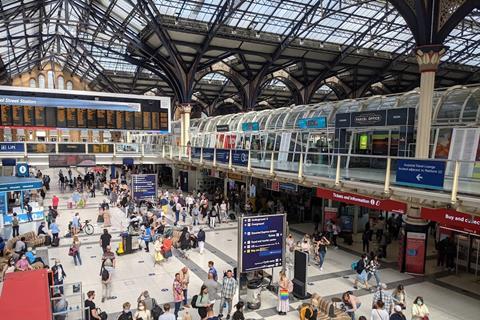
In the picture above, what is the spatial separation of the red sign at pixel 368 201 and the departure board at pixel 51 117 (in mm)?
18510

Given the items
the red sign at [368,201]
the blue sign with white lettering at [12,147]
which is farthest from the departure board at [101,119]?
the red sign at [368,201]

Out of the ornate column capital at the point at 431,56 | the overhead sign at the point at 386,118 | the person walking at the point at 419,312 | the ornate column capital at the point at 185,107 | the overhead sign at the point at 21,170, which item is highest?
the ornate column capital at the point at 431,56

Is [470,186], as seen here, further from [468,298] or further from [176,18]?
[176,18]

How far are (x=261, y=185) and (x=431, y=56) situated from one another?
49.7 ft

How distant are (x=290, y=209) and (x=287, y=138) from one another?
586cm

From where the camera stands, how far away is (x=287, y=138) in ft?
71.3

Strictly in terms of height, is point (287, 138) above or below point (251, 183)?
above

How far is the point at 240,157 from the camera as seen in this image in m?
20.1

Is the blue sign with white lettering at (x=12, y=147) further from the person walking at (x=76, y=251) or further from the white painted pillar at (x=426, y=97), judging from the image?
the white painted pillar at (x=426, y=97)

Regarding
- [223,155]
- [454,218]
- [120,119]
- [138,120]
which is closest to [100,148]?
[120,119]

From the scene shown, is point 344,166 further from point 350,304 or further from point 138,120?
point 138,120

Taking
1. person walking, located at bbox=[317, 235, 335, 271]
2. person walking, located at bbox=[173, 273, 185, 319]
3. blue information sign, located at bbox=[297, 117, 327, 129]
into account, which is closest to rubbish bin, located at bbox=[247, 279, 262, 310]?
person walking, located at bbox=[173, 273, 185, 319]

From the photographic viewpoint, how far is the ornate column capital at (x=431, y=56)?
535 inches

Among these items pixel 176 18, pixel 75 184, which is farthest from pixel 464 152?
pixel 75 184
